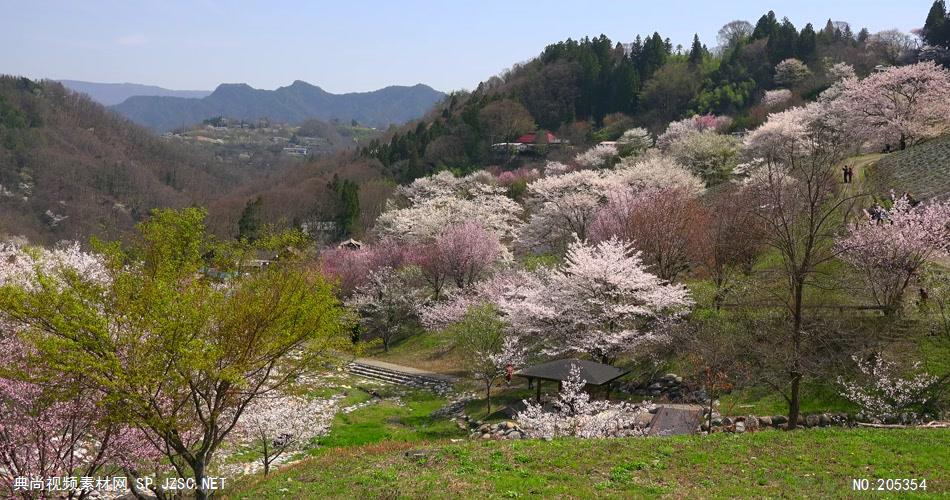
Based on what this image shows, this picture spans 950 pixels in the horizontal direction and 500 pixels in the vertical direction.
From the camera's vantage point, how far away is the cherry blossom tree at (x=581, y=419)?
55.9 ft

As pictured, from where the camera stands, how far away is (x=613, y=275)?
24.2m

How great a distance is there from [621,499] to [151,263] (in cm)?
946

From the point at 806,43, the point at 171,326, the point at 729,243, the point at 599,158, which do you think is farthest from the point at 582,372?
the point at 806,43

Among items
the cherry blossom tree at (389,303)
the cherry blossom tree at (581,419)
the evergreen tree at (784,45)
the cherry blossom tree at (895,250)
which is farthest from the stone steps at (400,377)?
the evergreen tree at (784,45)

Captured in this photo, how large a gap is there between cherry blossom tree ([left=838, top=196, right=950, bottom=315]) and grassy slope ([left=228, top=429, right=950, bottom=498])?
29.3 feet

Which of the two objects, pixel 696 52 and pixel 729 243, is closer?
pixel 729 243

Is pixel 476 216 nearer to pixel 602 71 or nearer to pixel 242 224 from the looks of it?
pixel 242 224

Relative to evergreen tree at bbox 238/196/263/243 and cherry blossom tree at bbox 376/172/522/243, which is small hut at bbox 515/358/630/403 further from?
evergreen tree at bbox 238/196/263/243

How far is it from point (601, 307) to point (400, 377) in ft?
41.9

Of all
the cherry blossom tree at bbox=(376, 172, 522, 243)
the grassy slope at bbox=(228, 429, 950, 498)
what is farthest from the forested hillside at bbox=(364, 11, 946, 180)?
the grassy slope at bbox=(228, 429, 950, 498)

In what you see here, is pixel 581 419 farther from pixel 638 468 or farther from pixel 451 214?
pixel 451 214

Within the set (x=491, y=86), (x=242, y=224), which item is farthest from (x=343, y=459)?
(x=491, y=86)

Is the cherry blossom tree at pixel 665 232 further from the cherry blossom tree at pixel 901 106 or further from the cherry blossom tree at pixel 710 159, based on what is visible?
the cherry blossom tree at pixel 901 106

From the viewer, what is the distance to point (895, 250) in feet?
67.9
